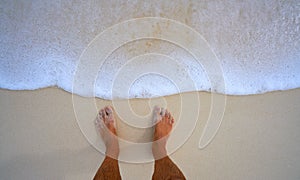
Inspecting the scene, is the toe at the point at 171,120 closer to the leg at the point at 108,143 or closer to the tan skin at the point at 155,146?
the tan skin at the point at 155,146

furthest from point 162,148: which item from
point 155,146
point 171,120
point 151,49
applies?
point 151,49

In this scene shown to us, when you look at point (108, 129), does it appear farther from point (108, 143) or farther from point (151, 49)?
point (151, 49)

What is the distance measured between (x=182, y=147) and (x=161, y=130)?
0.39 feet

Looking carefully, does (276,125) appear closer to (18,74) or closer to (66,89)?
(66,89)

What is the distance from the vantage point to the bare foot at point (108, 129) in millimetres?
962

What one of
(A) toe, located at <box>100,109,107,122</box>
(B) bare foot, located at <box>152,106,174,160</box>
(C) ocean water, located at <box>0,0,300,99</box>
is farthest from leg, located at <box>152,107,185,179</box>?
(A) toe, located at <box>100,109,107,122</box>

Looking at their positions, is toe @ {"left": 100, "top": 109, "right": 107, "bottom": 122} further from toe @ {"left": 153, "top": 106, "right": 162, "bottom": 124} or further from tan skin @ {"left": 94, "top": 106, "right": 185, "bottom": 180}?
toe @ {"left": 153, "top": 106, "right": 162, "bottom": 124}

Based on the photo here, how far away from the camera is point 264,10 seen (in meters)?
1.12

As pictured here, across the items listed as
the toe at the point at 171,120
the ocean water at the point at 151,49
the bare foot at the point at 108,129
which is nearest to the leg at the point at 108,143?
the bare foot at the point at 108,129

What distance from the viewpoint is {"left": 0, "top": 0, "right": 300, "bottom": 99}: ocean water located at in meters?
1.06

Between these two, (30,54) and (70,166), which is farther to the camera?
(30,54)

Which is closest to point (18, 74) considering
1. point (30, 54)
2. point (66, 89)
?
point (30, 54)

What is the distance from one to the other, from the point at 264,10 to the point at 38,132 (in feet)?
4.08

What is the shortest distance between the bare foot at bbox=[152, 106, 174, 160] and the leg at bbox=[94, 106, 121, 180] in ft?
0.56
